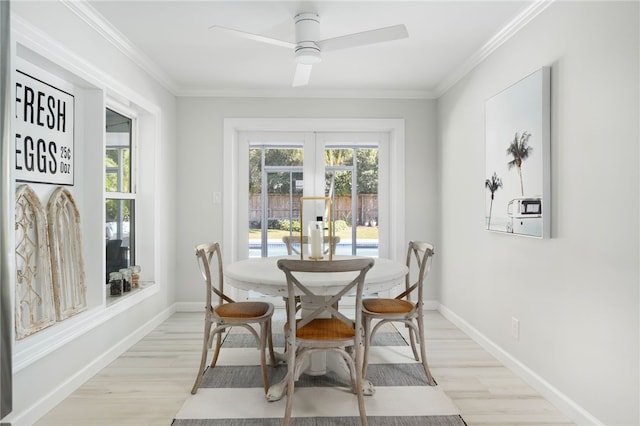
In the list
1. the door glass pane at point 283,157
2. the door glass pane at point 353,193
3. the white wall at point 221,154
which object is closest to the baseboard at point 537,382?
the white wall at point 221,154

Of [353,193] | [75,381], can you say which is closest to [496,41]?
[353,193]

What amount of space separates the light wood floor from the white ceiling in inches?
90.0

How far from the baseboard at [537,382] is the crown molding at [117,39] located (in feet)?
11.5

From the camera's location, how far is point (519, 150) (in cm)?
255

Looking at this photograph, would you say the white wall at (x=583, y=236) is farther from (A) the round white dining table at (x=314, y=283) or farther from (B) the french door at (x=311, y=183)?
(B) the french door at (x=311, y=183)

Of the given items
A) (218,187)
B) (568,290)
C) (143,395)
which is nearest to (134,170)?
(218,187)

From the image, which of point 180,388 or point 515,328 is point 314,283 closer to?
point 180,388

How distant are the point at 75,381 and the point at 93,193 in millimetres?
1180

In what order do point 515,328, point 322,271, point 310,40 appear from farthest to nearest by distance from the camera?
point 515,328 → point 310,40 → point 322,271

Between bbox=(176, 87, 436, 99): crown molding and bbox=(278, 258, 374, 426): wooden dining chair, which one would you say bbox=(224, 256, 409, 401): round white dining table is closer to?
bbox=(278, 258, 374, 426): wooden dining chair

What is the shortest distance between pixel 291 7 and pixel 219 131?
2025mm

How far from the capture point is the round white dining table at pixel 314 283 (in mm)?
2105

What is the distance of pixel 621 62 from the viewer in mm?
1789

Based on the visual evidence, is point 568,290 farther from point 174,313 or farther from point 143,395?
point 174,313
